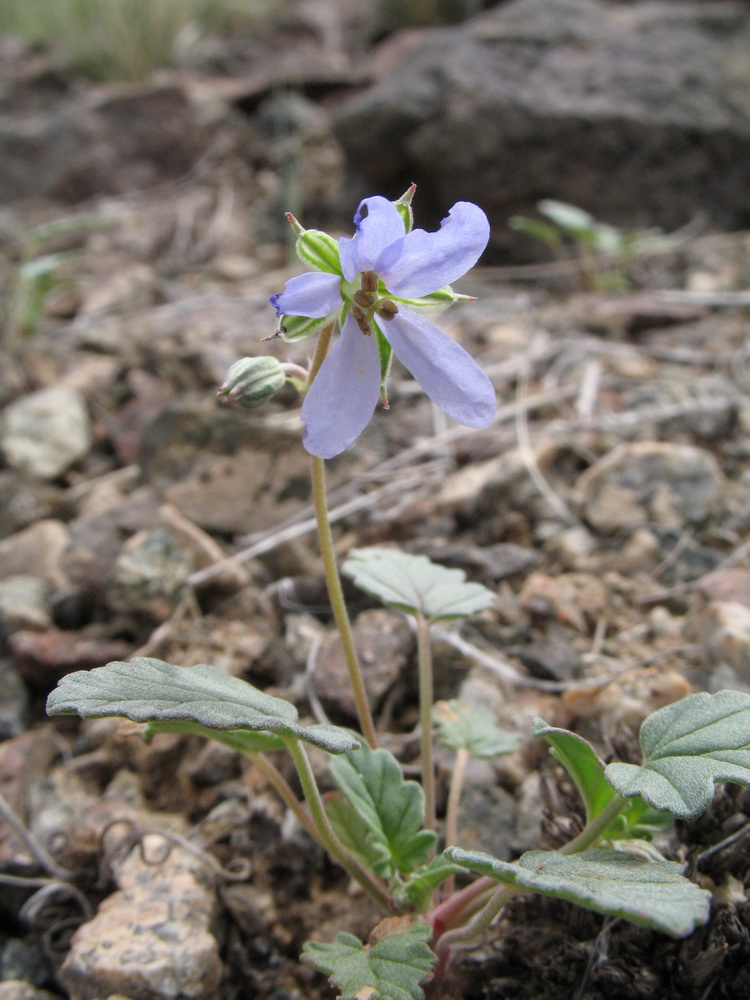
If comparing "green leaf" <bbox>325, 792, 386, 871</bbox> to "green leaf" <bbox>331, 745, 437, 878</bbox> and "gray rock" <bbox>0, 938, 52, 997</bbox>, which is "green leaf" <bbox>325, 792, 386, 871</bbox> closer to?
"green leaf" <bbox>331, 745, 437, 878</bbox>

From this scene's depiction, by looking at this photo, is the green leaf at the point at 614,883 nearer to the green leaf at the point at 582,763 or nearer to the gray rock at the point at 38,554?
the green leaf at the point at 582,763

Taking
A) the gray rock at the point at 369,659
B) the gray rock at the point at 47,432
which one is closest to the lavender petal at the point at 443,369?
the gray rock at the point at 369,659

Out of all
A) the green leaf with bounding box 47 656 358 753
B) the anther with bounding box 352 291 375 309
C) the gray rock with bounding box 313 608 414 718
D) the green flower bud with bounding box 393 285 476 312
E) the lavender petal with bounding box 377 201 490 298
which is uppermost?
the lavender petal with bounding box 377 201 490 298

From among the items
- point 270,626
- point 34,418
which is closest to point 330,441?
point 270,626

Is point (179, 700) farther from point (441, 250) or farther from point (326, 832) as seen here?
point (441, 250)

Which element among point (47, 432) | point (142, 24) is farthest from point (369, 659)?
point (142, 24)

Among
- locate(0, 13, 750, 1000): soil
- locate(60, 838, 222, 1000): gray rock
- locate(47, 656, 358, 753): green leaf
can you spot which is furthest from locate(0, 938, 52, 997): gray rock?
locate(47, 656, 358, 753): green leaf

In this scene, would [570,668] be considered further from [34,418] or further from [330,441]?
[34,418]
